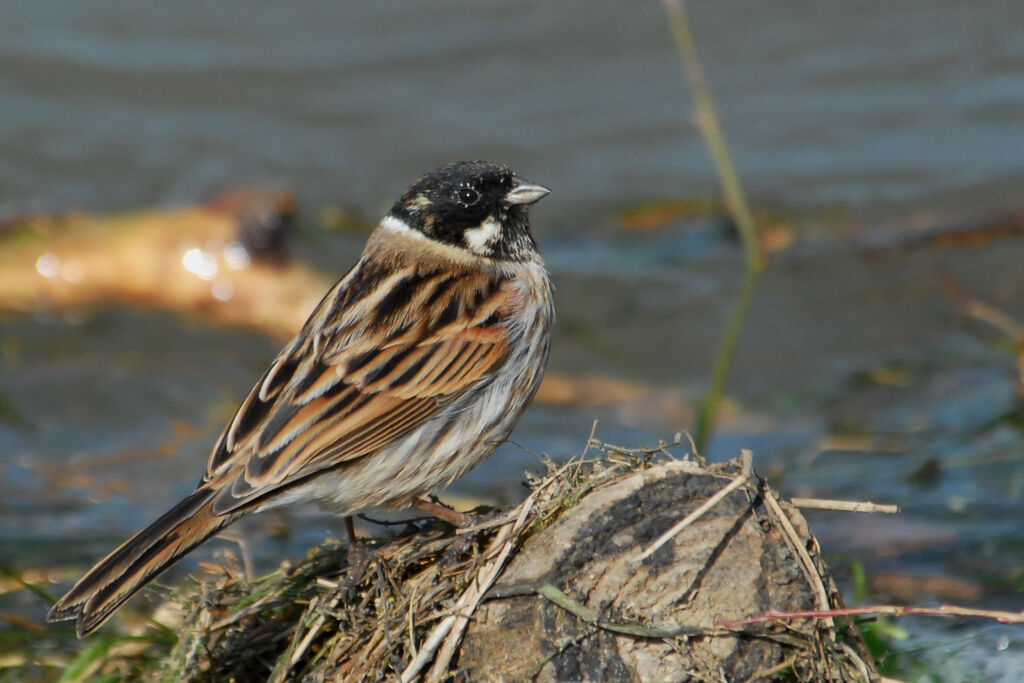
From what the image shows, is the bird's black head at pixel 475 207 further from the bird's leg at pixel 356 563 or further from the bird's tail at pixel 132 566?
the bird's tail at pixel 132 566

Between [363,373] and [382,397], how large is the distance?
133mm

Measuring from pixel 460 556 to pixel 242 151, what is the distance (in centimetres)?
955

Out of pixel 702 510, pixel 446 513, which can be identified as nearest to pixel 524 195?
pixel 446 513

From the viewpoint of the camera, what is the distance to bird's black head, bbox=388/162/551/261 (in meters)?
6.10

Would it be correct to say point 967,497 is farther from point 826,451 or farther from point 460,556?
point 460,556

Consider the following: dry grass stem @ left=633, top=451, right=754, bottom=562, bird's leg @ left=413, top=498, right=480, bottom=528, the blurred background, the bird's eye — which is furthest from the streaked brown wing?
the blurred background

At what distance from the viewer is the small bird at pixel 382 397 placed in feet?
15.5

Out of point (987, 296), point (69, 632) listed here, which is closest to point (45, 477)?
point (69, 632)

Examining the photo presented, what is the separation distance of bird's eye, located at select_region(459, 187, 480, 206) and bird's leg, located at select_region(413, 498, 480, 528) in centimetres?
150

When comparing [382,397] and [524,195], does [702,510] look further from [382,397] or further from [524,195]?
[524,195]

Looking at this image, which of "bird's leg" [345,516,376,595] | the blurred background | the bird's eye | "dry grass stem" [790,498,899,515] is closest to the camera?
"dry grass stem" [790,498,899,515]

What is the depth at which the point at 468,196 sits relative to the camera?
611 cm

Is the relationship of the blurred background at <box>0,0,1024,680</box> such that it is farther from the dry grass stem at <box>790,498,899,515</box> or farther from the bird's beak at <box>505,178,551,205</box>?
the bird's beak at <box>505,178,551,205</box>

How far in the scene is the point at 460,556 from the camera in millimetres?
4547
